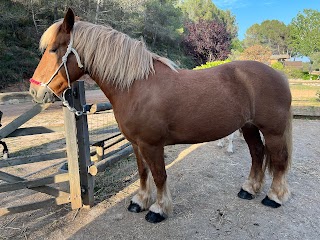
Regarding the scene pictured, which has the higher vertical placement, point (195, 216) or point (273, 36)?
point (273, 36)

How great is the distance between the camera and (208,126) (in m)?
2.59

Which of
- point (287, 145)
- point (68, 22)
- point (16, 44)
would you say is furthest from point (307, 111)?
point (16, 44)

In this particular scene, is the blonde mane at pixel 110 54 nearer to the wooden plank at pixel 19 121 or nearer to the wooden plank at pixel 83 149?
the wooden plank at pixel 83 149

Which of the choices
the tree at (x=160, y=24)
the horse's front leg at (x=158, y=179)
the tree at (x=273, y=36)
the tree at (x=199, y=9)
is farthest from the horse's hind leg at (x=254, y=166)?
the tree at (x=273, y=36)

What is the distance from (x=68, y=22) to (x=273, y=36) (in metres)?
78.2

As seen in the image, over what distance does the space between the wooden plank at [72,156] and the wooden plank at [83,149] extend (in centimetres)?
7

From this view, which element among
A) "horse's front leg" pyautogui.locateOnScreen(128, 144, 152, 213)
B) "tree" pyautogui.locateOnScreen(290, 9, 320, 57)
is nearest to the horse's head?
"horse's front leg" pyautogui.locateOnScreen(128, 144, 152, 213)

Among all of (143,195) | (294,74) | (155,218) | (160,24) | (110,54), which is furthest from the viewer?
(160,24)

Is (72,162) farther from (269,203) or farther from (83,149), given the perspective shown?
(269,203)

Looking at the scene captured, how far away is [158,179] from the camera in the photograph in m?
2.66

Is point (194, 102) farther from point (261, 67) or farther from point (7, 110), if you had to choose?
point (7, 110)

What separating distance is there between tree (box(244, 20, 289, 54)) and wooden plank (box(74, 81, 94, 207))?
7390 cm

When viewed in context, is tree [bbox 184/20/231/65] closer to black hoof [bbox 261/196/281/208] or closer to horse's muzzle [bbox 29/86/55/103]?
Result: black hoof [bbox 261/196/281/208]

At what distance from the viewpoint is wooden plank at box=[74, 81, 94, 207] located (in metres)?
2.81
